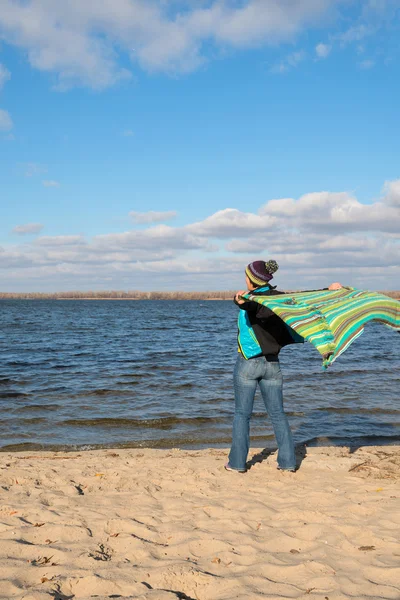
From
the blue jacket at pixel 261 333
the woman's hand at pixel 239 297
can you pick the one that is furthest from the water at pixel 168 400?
the woman's hand at pixel 239 297

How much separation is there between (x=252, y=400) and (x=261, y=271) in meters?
1.58

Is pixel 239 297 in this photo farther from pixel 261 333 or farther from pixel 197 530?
pixel 197 530

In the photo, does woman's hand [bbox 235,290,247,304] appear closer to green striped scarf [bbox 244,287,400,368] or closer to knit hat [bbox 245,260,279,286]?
green striped scarf [bbox 244,287,400,368]

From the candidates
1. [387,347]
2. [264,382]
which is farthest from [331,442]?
[387,347]

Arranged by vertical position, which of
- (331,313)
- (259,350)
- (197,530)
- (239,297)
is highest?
(239,297)

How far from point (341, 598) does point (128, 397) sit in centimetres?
897

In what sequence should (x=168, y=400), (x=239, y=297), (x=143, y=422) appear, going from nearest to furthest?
(x=239, y=297), (x=143, y=422), (x=168, y=400)

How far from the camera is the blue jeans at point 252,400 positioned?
572 centimetres

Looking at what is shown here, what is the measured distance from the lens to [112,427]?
9359mm

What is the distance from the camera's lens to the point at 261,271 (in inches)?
221

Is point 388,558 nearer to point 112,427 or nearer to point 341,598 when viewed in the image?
point 341,598

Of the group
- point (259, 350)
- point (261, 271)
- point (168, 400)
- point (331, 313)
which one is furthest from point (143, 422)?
point (331, 313)

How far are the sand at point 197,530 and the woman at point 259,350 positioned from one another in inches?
29.0

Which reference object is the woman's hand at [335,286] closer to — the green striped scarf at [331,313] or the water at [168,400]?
the green striped scarf at [331,313]
